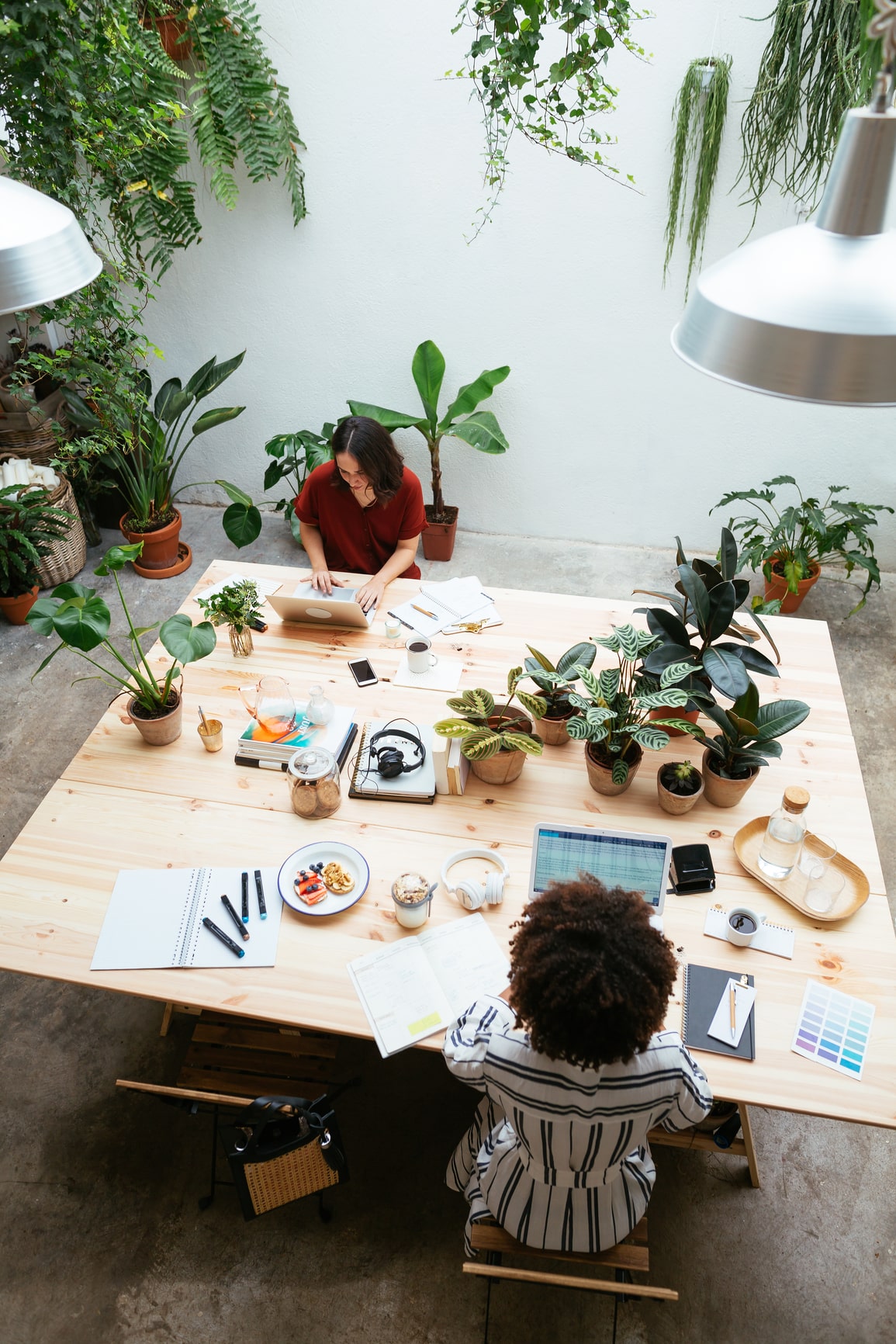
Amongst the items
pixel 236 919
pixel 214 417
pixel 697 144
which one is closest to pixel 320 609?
pixel 236 919

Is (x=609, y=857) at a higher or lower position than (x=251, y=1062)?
higher

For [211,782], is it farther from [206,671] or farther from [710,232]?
[710,232]

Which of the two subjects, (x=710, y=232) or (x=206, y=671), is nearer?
(x=206, y=671)

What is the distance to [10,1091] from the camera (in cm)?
243

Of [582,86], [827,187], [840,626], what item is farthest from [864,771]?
[582,86]

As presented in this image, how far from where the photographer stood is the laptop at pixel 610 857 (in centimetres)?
186

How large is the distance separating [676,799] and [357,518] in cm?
170

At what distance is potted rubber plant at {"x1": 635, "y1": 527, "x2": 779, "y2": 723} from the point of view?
80.9 inches

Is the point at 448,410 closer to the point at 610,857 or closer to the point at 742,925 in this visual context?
the point at 610,857

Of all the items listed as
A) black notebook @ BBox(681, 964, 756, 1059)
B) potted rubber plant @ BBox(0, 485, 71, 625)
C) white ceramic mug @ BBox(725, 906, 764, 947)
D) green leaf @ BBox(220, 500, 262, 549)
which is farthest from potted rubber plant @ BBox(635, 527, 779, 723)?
potted rubber plant @ BBox(0, 485, 71, 625)

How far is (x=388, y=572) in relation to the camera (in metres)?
3.01

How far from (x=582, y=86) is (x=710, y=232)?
81 centimetres

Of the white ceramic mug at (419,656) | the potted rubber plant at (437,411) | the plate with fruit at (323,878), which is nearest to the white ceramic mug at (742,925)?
the plate with fruit at (323,878)

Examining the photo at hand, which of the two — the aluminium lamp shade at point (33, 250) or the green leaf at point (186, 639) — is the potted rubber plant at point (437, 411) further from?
the aluminium lamp shade at point (33, 250)
